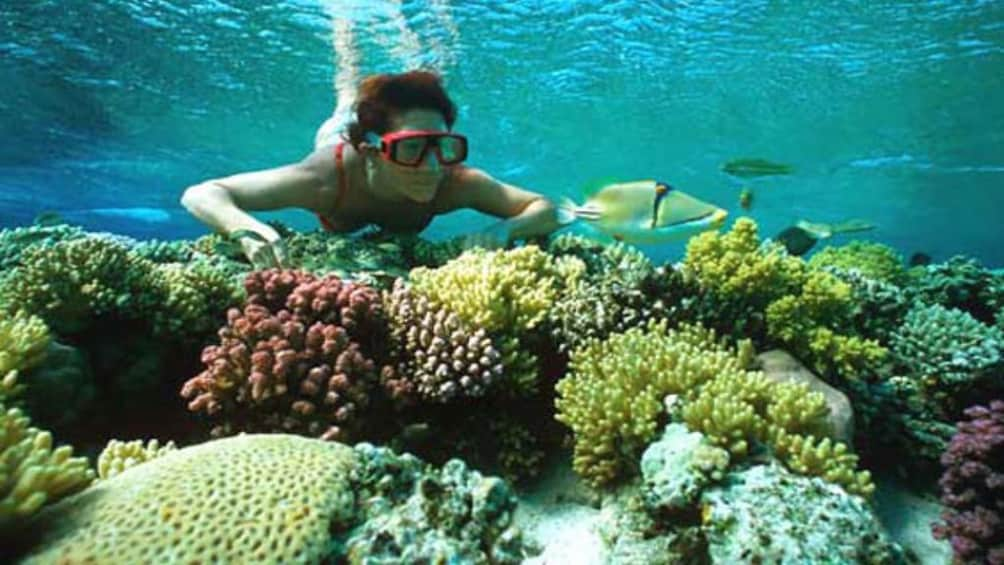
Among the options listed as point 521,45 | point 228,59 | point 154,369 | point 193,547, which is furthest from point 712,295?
point 228,59

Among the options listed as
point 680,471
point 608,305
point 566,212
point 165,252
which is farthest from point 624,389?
point 165,252

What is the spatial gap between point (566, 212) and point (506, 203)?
1.18 metres

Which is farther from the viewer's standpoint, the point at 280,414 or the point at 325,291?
the point at 325,291

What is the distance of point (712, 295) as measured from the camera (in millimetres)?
4000

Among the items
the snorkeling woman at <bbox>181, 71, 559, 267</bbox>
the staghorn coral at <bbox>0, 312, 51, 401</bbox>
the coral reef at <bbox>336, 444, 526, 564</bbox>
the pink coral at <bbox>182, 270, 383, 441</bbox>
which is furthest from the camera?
the snorkeling woman at <bbox>181, 71, 559, 267</bbox>

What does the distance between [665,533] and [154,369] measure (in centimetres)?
317

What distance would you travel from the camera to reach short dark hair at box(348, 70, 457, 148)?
16.0 feet

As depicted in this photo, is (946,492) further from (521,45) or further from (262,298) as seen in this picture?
(521,45)

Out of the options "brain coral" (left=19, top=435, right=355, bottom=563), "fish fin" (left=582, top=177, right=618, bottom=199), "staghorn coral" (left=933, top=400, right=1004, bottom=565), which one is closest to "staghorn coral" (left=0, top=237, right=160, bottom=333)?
"brain coral" (left=19, top=435, right=355, bottom=563)

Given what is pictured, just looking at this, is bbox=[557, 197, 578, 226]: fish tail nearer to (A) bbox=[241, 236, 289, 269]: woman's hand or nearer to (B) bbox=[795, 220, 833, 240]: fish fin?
(A) bbox=[241, 236, 289, 269]: woman's hand

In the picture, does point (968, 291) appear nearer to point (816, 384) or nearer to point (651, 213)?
point (816, 384)

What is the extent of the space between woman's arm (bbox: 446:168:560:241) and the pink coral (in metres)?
2.67

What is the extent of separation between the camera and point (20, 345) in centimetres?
276

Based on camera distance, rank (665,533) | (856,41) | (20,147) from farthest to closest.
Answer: (20,147)
(856,41)
(665,533)
